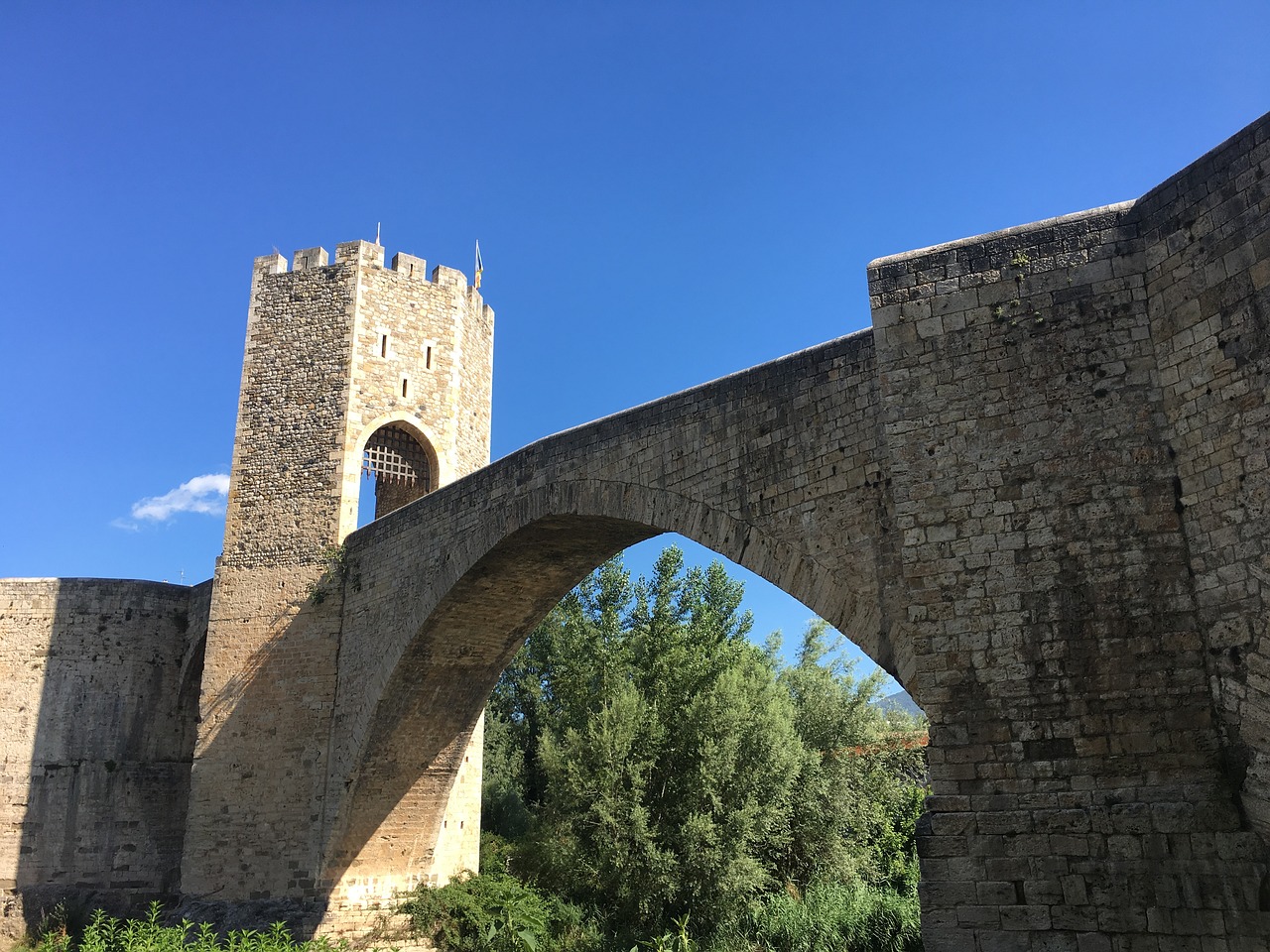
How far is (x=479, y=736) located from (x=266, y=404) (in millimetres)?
5598

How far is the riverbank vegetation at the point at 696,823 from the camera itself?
12570mm

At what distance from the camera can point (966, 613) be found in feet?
18.6

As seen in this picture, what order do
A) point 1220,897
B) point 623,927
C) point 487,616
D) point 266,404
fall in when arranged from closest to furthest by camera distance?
point 1220,897
point 487,616
point 623,927
point 266,404

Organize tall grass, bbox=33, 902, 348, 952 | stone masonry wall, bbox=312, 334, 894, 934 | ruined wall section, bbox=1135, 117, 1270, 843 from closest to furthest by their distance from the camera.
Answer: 1. ruined wall section, bbox=1135, 117, 1270, 843
2. stone masonry wall, bbox=312, 334, 894, 934
3. tall grass, bbox=33, 902, 348, 952

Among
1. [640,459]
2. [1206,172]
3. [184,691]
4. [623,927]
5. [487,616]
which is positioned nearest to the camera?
[1206,172]

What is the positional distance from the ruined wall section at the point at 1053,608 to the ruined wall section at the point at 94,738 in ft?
43.2

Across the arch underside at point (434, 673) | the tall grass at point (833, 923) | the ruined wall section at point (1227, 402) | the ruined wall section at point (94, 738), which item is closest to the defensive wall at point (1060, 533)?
the ruined wall section at point (1227, 402)

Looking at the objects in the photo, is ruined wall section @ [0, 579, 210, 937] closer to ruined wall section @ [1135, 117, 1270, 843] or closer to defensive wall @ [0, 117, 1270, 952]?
defensive wall @ [0, 117, 1270, 952]

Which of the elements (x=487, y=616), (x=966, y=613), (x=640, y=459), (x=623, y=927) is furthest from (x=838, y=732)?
(x=966, y=613)

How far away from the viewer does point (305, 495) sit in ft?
44.7

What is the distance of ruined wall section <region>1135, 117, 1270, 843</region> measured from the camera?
4.89m

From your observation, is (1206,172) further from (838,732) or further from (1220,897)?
(838,732)

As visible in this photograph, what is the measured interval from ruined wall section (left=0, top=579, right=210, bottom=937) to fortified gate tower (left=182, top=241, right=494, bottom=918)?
3036 mm

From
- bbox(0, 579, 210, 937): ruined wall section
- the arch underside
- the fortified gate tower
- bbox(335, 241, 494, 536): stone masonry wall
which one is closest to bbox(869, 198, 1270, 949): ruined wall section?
the arch underside
